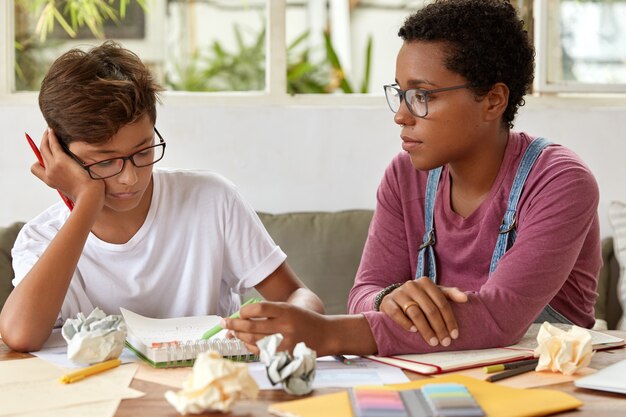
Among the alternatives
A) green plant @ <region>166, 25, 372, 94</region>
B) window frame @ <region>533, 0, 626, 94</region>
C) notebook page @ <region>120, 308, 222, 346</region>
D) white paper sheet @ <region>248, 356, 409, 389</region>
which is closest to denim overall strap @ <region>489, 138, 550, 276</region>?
white paper sheet @ <region>248, 356, 409, 389</region>

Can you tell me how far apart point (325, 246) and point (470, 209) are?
1.00 m

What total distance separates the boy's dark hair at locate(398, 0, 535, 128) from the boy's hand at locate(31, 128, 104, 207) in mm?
767

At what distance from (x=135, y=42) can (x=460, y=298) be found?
3226mm

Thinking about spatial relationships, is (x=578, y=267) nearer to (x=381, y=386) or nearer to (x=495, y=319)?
(x=495, y=319)

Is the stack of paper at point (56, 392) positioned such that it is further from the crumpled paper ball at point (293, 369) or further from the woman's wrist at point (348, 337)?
the woman's wrist at point (348, 337)

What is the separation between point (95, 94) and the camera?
6.27 feet

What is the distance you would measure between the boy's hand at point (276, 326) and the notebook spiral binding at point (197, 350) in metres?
0.03

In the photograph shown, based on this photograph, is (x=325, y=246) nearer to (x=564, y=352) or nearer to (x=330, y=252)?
(x=330, y=252)

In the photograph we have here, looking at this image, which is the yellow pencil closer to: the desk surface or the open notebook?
the desk surface

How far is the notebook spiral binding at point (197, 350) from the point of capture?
1.54 meters

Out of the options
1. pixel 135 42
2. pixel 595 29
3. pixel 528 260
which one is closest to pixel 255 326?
pixel 528 260

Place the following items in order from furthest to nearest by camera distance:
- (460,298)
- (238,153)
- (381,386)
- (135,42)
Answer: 1. (135,42)
2. (238,153)
3. (460,298)
4. (381,386)

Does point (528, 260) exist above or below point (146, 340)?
above

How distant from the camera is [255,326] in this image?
1.54 m
